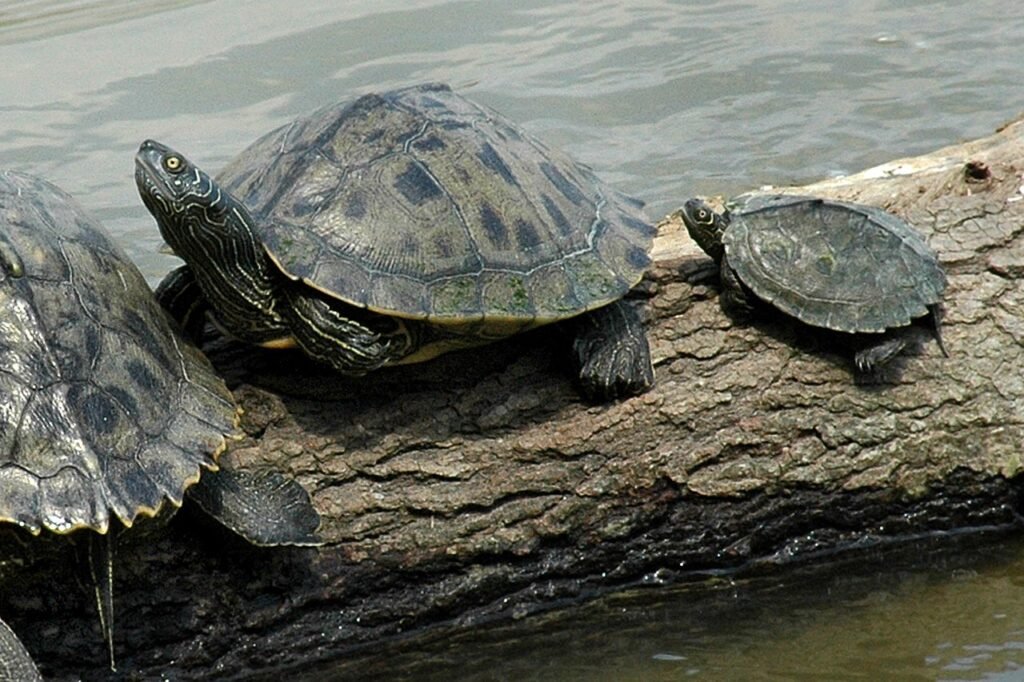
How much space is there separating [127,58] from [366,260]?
7019mm

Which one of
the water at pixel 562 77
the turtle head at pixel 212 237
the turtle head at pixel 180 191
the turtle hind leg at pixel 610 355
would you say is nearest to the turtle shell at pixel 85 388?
the turtle head at pixel 212 237

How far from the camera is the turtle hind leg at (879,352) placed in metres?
5.11

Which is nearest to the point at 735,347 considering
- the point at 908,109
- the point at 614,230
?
the point at 614,230

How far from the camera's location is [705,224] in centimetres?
532

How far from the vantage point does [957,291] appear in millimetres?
5363

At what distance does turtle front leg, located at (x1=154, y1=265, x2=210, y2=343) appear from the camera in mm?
4965

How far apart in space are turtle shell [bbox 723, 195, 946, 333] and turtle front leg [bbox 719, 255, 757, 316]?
42 mm

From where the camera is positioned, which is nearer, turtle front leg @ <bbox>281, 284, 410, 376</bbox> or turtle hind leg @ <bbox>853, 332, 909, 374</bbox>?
turtle front leg @ <bbox>281, 284, 410, 376</bbox>

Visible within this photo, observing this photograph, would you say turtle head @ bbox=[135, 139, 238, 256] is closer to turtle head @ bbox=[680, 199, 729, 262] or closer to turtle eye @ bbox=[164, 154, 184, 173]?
turtle eye @ bbox=[164, 154, 184, 173]

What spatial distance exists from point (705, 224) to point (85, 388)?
2.31 metres

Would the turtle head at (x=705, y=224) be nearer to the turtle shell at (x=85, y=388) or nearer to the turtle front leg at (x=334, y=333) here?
the turtle front leg at (x=334, y=333)

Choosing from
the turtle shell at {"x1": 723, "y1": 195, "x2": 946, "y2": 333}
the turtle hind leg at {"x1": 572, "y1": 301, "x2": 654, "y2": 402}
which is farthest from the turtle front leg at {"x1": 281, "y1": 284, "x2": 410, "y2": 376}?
the turtle shell at {"x1": 723, "y1": 195, "x2": 946, "y2": 333}

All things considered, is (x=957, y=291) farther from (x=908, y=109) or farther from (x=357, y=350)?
(x=908, y=109)

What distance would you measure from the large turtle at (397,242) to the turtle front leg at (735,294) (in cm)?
30
